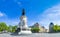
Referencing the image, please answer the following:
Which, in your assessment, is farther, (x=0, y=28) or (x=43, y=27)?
(x=43, y=27)

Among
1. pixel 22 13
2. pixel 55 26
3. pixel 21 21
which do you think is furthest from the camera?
pixel 55 26

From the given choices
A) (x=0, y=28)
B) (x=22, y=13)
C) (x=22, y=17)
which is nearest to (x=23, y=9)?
(x=22, y=13)

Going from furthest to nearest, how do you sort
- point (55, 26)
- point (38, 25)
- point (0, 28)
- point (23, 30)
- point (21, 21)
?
point (38, 25) < point (0, 28) < point (55, 26) < point (21, 21) < point (23, 30)

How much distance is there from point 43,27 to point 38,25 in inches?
172

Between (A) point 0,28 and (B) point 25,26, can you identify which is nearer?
(B) point 25,26

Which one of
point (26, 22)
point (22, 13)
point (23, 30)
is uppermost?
point (22, 13)

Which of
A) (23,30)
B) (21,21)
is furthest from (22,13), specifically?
(23,30)

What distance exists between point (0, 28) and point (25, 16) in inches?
888

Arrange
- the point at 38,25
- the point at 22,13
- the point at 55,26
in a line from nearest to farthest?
the point at 22,13 → the point at 55,26 → the point at 38,25

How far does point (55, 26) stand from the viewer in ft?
146

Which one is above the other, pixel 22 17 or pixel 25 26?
pixel 22 17

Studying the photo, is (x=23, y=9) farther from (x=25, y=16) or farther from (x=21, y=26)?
(x=21, y=26)

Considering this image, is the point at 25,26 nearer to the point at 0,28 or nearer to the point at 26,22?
the point at 26,22

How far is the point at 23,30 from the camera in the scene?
2745 centimetres
